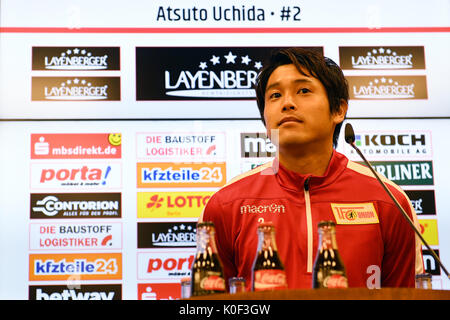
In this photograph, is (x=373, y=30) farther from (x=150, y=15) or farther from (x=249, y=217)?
(x=249, y=217)

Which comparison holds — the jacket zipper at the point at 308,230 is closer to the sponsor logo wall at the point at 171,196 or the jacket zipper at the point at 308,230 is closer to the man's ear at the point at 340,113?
the man's ear at the point at 340,113

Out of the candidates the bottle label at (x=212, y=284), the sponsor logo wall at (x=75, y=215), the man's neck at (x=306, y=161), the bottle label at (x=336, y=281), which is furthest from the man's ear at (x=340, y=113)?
the sponsor logo wall at (x=75, y=215)

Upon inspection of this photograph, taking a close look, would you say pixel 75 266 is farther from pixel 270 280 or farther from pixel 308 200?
pixel 270 280

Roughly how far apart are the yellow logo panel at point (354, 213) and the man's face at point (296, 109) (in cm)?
23

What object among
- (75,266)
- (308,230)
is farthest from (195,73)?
(308,230)

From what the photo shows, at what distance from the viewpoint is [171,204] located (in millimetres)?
3146

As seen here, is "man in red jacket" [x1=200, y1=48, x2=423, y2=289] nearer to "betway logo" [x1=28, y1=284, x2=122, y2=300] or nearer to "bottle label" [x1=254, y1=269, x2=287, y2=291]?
"bottle label" [x1=254, y1=269, x2=287, y2=291]

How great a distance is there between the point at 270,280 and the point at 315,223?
0.61 metres

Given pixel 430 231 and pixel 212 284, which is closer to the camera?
pixel 212 284

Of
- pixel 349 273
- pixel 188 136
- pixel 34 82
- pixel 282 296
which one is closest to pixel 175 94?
pixel 188 136

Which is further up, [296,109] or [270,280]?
[296,109]

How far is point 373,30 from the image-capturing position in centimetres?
340

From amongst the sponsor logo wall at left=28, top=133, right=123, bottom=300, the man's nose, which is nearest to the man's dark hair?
the man's nose
